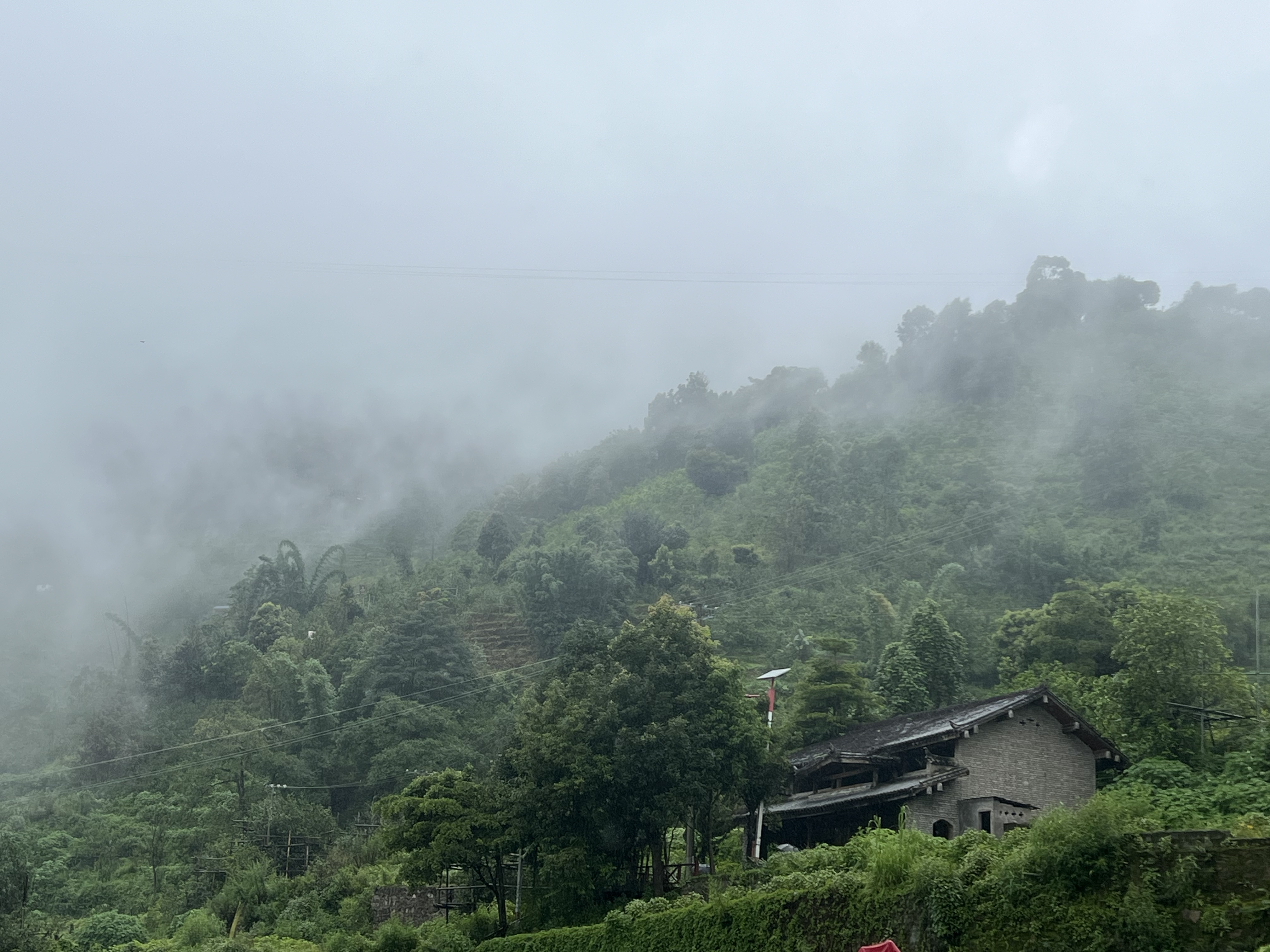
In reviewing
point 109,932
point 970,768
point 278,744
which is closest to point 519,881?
point 970,768

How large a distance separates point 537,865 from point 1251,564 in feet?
121

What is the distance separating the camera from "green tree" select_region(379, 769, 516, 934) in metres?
23.1

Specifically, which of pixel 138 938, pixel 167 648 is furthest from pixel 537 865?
pixel 167 648

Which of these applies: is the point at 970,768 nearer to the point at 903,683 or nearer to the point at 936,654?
the point at 903,683

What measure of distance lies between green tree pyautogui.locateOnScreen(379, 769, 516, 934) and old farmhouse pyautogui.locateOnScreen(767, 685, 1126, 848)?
640 centimetres

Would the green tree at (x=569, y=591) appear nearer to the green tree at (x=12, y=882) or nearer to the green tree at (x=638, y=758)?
the green tree at (x=12, y=882)

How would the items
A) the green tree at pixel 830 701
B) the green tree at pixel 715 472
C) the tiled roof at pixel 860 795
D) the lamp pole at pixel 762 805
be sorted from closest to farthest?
1. the tiled roof at pixel 860 795
2. the lamp pole at pixel 762 805
3. the green tree at pixel 830 701
4. the green tree at pixel 715 472

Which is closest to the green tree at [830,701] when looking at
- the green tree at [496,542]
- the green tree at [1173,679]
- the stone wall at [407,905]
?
the green tree at [1173,679]

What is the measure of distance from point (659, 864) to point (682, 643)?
193 inches

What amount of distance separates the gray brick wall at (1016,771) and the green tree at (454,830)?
9.17 metres

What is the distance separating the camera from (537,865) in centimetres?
2516

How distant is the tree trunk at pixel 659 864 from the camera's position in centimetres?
2261

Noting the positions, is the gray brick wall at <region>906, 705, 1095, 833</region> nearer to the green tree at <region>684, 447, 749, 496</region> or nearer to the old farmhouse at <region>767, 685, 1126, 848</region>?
the old farmhouse at <region>767, 685, 1126, 848</region>

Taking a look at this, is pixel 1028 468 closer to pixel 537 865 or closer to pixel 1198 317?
pixel 1198 317
